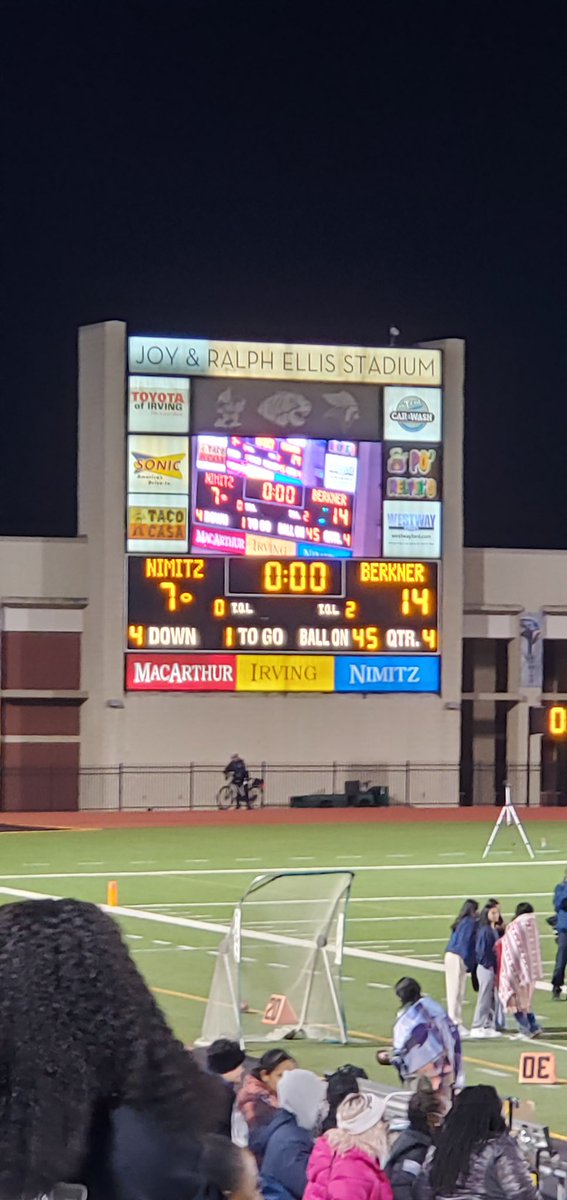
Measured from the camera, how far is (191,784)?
50.1 metres

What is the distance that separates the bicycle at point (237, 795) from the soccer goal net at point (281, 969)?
3204cm

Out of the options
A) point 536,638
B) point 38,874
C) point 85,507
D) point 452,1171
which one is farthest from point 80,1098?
point 536,638

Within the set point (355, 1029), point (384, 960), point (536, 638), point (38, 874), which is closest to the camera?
point (355, 1029)

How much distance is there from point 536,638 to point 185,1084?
52339mm

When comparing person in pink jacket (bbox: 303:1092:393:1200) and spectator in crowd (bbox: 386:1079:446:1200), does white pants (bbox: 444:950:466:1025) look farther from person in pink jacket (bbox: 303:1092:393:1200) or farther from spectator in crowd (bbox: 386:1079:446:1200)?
person in pink jacket (bbox: 303:1092:393:1200)

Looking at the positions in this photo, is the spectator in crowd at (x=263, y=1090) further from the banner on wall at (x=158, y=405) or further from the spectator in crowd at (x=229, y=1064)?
the banner on wall at (x=158, y=405)

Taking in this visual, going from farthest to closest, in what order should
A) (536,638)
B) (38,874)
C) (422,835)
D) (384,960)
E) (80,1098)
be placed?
(536,638)
(422,835)
(38,874)
(384,960)
(80,1098)

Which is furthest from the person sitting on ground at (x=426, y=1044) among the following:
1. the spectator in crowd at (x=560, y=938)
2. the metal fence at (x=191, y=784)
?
the metal fence at (x=191, y=784)

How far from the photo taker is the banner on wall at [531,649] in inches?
2156

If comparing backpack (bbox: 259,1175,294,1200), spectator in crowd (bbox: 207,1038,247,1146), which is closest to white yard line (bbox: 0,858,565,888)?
spectator in crowd (bbox: 207,1038,247,1146)

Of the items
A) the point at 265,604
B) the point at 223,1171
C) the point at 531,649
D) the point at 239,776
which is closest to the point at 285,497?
the point at 265,604

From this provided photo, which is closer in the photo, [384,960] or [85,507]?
[384,960]

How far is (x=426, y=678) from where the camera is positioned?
50469mm

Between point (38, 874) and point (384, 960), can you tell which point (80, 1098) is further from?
point (38, 874)
